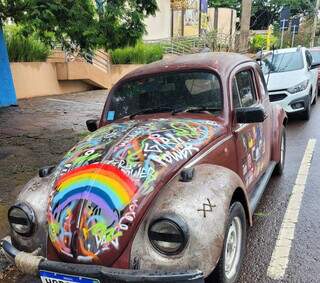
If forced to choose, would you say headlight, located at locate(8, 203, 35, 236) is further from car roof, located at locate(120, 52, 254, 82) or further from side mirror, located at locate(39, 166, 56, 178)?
car roof, located at locate(120, 52, 254, 82)

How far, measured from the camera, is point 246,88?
15.1 feet

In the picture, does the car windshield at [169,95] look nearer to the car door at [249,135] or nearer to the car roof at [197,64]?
the car roof at [197,64]

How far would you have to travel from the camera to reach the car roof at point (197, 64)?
414 cm

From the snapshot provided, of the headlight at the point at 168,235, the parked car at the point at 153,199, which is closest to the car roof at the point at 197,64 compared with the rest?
the parked car at the point at 153,199

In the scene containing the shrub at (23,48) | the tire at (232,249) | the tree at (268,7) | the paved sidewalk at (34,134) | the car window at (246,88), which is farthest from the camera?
the tree at (268,7)

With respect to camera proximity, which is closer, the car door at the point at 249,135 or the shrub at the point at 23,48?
the car door at the point at 249,135

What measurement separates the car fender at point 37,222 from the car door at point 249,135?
71.7 inches

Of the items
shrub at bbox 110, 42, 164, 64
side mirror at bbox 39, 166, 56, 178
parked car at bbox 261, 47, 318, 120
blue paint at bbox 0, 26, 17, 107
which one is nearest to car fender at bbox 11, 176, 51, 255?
side mirror at bbox 39, 166, 56, 178

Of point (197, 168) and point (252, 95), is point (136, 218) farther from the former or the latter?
point (252, 95)

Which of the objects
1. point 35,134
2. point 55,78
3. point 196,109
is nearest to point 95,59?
point 55,78

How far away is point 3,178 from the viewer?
6008 mm

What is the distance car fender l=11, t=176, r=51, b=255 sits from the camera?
301 centimetres

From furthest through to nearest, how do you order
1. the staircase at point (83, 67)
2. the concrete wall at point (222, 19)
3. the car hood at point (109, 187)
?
the concrete wall at point (222, 19), the staircase at point (83, 67), the car hood at point (109, 187)

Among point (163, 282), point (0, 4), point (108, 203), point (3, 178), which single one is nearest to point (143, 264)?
point (163, 282)
